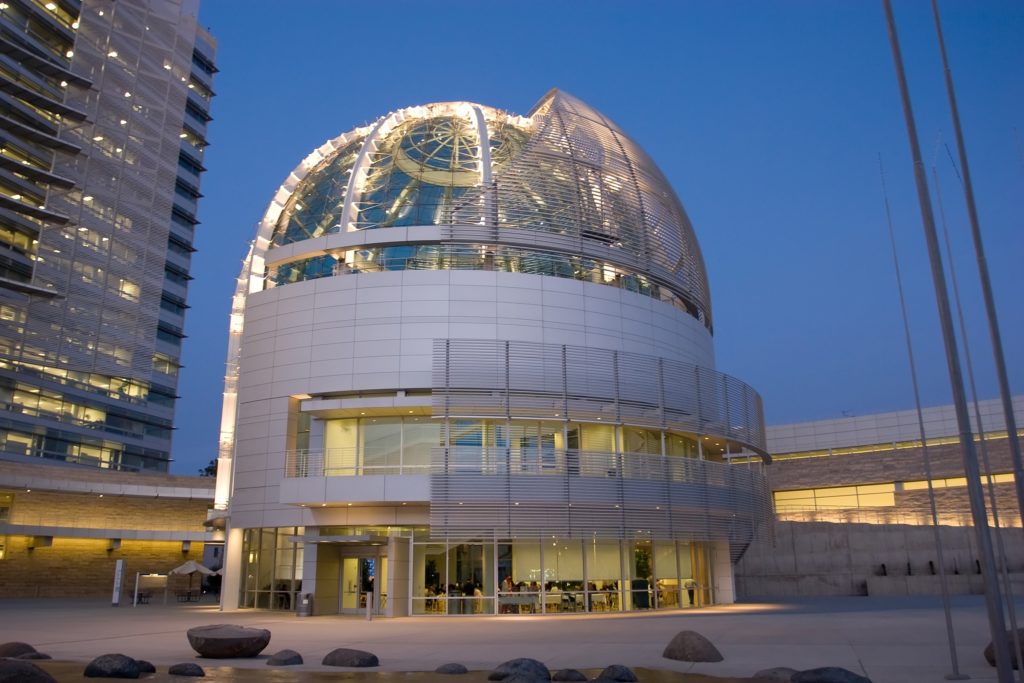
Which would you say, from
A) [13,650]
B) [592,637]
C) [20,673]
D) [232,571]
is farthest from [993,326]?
[232,571]

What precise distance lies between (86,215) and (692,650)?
205 feet

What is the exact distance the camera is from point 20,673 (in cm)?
1020

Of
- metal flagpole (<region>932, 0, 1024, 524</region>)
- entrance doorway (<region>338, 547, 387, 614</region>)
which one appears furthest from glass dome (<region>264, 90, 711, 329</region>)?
metal flagpole (<region>932, 0, 1024, 524</region>)

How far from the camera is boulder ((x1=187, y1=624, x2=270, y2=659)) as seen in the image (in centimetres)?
1538

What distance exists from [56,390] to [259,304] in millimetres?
40503

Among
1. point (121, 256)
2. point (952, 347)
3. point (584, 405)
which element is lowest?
point (952, 347)

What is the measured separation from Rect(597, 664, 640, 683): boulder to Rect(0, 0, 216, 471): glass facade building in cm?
5129

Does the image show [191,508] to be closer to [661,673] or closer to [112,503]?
[112,503]

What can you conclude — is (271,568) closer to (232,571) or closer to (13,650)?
(232,571)

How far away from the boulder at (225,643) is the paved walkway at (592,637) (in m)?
0.25

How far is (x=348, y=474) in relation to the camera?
31406 mm

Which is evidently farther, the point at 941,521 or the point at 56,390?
the point at 56,390

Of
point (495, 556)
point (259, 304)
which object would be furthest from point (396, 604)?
point (259, 304)

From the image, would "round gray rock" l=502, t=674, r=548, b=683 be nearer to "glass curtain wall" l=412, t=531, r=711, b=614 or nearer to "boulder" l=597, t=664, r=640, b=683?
"boulder" l=597, t=664, r=640, b=683
